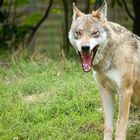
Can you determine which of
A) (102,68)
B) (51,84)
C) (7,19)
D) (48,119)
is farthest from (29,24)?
(102,68)

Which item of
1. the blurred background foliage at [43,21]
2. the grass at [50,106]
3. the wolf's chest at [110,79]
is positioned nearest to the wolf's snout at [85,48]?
the wolf's chest at [110,79]

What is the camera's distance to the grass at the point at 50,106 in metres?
7.42

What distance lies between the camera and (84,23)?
21.4 ft

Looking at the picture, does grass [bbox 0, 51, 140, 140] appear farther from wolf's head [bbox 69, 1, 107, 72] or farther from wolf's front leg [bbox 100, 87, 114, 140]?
wolf's head [bbox 69, 1, 107, 72]

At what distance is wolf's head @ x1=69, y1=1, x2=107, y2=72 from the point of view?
6305 mm

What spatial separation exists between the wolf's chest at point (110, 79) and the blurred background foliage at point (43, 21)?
493 centimetres

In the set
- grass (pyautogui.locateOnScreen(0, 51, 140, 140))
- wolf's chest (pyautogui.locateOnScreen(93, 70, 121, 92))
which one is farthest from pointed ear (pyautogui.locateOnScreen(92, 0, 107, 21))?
grass (pyautogui.locateOnScreen(0, 51, 140, 140))

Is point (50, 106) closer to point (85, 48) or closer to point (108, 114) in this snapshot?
point (108, 114)

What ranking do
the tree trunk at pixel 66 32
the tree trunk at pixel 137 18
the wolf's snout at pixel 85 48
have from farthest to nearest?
the tree trunk at pixel 137 18
the tree trunk at pixel 66 32
the wolf's snout at pixel 85 48

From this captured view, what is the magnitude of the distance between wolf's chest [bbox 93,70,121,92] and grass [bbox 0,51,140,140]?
2.69ft

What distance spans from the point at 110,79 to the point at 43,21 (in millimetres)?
8341

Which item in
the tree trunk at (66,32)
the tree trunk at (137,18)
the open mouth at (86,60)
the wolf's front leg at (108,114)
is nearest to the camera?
the open mouth at (86,60)

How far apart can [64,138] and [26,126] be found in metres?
0.64

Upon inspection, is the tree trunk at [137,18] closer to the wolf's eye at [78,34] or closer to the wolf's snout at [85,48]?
the wolf's eye at [78,34]
